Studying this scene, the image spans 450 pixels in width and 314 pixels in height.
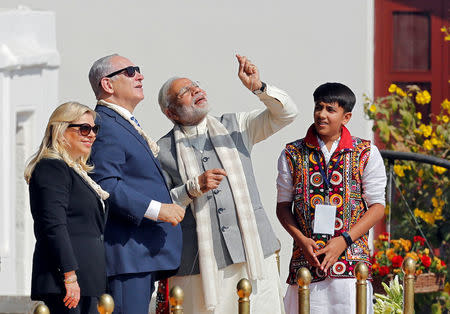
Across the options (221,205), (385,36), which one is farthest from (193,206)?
(385,36)

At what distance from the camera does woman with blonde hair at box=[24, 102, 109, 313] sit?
4.84 m

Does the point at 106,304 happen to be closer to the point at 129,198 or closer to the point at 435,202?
the point at 129,198

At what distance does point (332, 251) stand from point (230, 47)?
313 centimetres

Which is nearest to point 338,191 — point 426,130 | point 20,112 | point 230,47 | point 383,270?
point 383,270

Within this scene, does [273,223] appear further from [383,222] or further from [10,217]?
[10,217]

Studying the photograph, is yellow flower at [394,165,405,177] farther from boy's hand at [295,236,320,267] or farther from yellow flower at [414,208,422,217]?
boy's hand at [295,236,320,267]

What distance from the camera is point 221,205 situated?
18.6 feet

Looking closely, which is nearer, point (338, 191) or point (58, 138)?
point (58, 138)

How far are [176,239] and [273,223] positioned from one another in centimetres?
315

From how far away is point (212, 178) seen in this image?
5.41 m

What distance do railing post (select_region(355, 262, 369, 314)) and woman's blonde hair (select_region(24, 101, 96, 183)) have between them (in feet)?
3.91

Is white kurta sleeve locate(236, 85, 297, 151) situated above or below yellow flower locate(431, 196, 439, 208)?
above

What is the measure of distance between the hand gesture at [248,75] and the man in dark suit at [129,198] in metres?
0.46

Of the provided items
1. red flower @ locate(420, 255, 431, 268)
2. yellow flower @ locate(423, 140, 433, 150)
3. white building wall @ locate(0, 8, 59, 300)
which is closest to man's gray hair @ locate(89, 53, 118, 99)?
white building wall @ locate(0, 8, 59, 300)
